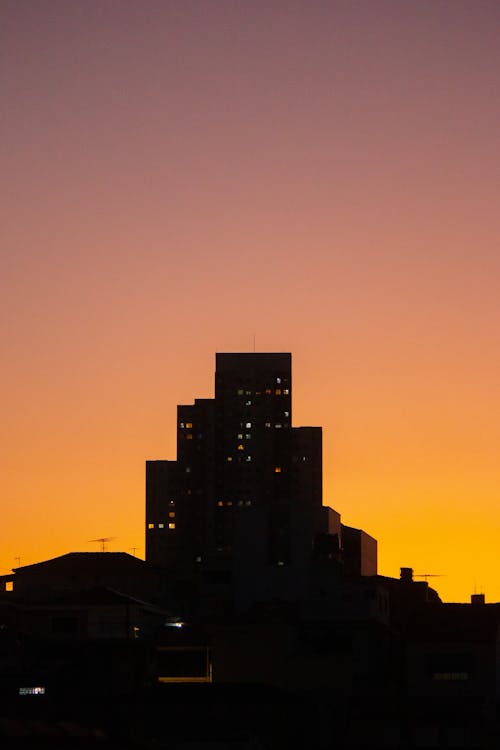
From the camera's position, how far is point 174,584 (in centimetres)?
15988

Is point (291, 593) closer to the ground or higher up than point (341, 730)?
higher up

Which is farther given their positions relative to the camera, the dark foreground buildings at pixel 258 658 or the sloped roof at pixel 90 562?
the sloped roof at pixel 90 562

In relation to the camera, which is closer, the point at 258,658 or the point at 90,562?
the point at 258,658

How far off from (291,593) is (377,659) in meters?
33.3

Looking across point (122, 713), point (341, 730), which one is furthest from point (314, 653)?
point (122, 713)

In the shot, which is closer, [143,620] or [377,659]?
[377,659]

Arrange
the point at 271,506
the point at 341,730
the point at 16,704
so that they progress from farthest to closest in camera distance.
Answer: the point at 271,506
the point at 341,730
the point at 16,704

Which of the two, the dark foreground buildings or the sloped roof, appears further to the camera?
the sloped roof

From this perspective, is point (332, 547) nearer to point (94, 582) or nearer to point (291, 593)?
point (291, 593)

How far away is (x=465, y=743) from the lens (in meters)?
84.8

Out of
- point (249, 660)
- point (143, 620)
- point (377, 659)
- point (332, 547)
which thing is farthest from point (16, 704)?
point (332, 547)

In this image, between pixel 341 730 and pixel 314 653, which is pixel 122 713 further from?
pixel 314 653

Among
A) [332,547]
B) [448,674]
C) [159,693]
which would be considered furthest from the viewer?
[332,547]

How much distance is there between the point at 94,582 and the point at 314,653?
176ft
